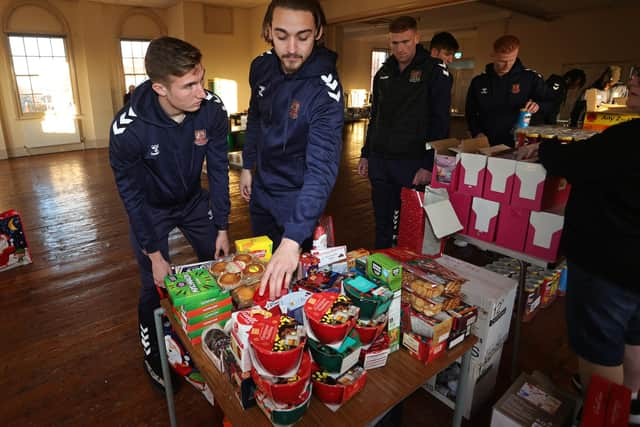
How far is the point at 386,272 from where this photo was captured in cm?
103

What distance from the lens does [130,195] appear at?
4.94 ft

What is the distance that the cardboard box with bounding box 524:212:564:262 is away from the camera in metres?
1.55

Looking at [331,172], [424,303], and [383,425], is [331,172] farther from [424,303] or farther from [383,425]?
[383,425]

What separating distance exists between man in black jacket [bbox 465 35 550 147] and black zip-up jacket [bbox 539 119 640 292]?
1909 millimetres

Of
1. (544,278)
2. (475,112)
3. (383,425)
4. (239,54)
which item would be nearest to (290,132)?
(383,425)

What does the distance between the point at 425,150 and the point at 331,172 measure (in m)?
1.48

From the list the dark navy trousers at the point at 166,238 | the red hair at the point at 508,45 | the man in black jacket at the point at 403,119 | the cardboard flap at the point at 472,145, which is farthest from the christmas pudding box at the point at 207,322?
the red hair at the point at 508,45

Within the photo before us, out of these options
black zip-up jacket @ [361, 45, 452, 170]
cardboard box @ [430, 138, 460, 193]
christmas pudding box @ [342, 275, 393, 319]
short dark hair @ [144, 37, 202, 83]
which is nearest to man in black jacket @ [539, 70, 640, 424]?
cardboard box @ [430, 138, 460, 193]

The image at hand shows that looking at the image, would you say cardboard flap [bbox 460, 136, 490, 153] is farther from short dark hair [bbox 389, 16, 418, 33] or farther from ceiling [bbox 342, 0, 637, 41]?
ceiling [bbox 342, 0, 637, 41]

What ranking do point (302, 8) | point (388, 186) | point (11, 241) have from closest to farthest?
point (302, 8), point (388, 186), point (11, 241)

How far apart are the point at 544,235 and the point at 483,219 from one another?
0.26m

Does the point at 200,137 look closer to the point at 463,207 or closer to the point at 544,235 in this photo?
the point at 463,207

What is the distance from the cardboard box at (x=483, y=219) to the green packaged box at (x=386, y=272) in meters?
0.88

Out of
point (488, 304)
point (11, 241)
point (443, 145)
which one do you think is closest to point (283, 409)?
point (488, 304)
